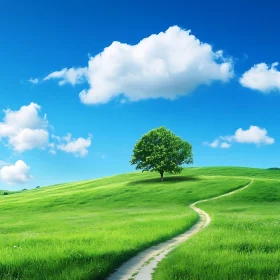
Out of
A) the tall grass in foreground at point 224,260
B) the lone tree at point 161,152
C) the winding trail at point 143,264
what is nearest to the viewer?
the tall grass in foreground at point 224,260

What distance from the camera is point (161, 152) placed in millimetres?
94938

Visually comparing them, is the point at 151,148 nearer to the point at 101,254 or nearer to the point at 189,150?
the point at 189,150

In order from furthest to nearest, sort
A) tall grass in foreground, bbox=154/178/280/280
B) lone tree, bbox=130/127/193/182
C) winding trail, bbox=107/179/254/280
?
lone tree, bbox=130/127/193/182 < winding trail, bbox=107/179/254/280 < tall grass in foreground, bbox=154/178/280/280

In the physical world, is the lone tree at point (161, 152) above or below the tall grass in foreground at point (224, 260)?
above

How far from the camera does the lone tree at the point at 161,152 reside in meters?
94.3

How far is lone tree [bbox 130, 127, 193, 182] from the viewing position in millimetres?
94312

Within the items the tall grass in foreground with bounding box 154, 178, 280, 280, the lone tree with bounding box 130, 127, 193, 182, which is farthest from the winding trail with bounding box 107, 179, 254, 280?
the lone tree with bounding box 130, 127, 193, 182

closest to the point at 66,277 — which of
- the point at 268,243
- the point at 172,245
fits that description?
the point at 172,245

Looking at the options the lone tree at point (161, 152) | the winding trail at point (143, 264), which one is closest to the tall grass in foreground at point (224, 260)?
the winding trail at point (143, 264)

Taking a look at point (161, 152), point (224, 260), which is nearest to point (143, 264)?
point (224, 260)

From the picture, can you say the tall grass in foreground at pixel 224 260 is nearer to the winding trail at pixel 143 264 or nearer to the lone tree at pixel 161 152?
the winding trail at pixel 143 264

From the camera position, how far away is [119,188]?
8800cm

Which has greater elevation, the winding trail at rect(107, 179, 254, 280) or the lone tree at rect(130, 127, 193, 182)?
the lone tree at rect(130, 127, 193, 182)

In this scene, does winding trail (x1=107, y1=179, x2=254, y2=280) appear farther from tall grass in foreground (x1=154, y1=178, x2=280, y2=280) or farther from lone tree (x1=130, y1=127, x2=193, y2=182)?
lone tree (x1=130, y1=127, x2=193, y2=182)
